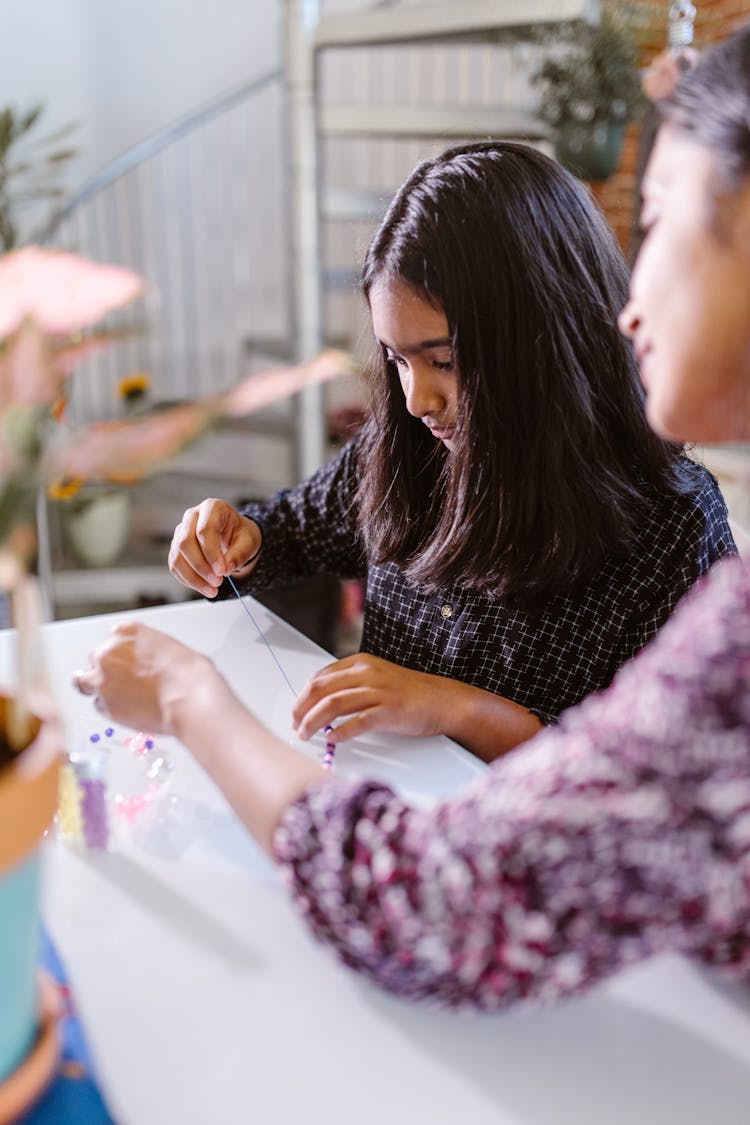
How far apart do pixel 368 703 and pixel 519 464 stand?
34 cm

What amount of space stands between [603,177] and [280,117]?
1.41m

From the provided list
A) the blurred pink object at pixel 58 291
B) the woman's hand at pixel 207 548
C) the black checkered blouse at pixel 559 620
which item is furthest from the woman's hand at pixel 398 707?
the blurred pink object at pixel 58 291

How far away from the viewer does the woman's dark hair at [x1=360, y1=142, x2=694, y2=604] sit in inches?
40.6

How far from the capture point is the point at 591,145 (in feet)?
9.18

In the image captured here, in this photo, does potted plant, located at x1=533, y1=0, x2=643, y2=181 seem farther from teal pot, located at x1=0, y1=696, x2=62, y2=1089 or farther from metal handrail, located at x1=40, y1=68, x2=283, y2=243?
teal pot, located at x1=0, y1=696, x2=62, y2=1089

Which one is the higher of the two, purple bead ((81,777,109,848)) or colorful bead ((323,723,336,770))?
purple bead ((81,777,109,848))

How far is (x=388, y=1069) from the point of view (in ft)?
1.77

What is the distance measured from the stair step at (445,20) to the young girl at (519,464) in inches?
63.2

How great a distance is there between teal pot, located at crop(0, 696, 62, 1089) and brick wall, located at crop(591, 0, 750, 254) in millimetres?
2517

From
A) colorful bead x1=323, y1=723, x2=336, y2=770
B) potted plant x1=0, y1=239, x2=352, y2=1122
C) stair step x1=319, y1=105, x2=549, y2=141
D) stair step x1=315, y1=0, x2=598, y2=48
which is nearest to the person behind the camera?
potted plant x1=0, y1=239, x2=352, y2=1122

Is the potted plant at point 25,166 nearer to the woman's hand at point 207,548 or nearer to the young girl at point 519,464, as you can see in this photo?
the woman's hand at point 207,548

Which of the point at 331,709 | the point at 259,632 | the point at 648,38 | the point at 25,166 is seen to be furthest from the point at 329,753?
the point at 648,38

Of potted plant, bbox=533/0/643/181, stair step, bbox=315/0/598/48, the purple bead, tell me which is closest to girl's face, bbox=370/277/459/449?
the purple bead

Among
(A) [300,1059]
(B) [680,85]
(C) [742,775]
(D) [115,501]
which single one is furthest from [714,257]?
(D) [115,501]
